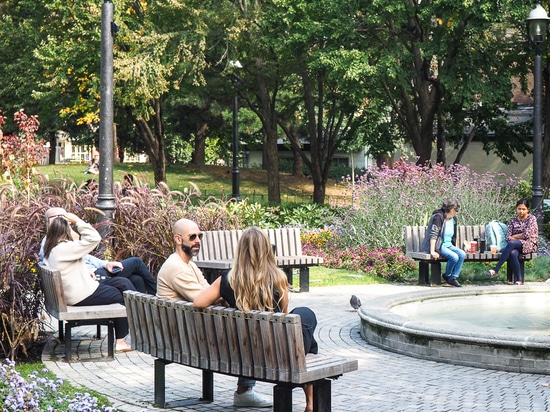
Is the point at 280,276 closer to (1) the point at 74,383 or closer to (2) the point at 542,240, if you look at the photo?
(1) the point at 74,383

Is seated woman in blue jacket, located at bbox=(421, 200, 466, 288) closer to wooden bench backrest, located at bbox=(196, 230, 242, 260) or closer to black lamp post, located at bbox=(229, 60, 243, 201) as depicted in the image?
wooden bench backrest, located at bbox=(196, 230, 242, 260)

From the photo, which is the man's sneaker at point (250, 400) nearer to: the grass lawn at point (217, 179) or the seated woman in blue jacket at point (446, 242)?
the seated woman in blue jacket at point (446, 242)

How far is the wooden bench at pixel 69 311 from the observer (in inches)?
325

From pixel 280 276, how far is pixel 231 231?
742cm

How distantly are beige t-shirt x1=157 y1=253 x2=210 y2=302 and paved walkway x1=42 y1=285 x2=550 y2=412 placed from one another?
2.56 feet

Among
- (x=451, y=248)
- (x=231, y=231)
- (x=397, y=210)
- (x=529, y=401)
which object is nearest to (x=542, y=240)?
(x=397, y=210)

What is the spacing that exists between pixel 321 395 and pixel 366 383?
160 centimetres

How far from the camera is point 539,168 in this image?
1838cm

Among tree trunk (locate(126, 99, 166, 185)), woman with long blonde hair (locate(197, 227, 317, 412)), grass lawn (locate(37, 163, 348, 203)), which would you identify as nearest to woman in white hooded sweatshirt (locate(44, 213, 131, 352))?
woman with long blonde hair (locate(197, 227, 317, 412))

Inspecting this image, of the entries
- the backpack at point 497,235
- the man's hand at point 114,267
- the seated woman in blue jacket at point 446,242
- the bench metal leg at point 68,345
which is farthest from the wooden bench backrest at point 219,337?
the backpack at point 497,235

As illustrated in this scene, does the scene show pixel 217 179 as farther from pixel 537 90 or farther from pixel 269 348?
pixel 269 348

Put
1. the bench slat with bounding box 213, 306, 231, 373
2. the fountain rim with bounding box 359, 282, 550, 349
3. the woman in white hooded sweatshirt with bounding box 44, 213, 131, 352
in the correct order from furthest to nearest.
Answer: the woman in white hooded sweatshirt with bounding box 44, 213, 131, 352 → the fountain rim with bounding box 359, 282, 550, 349 → the bench slat with bounding box 213, 306, 231, 373


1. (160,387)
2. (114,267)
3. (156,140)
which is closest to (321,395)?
(160,387)

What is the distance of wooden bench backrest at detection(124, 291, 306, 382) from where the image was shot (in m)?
5.83
